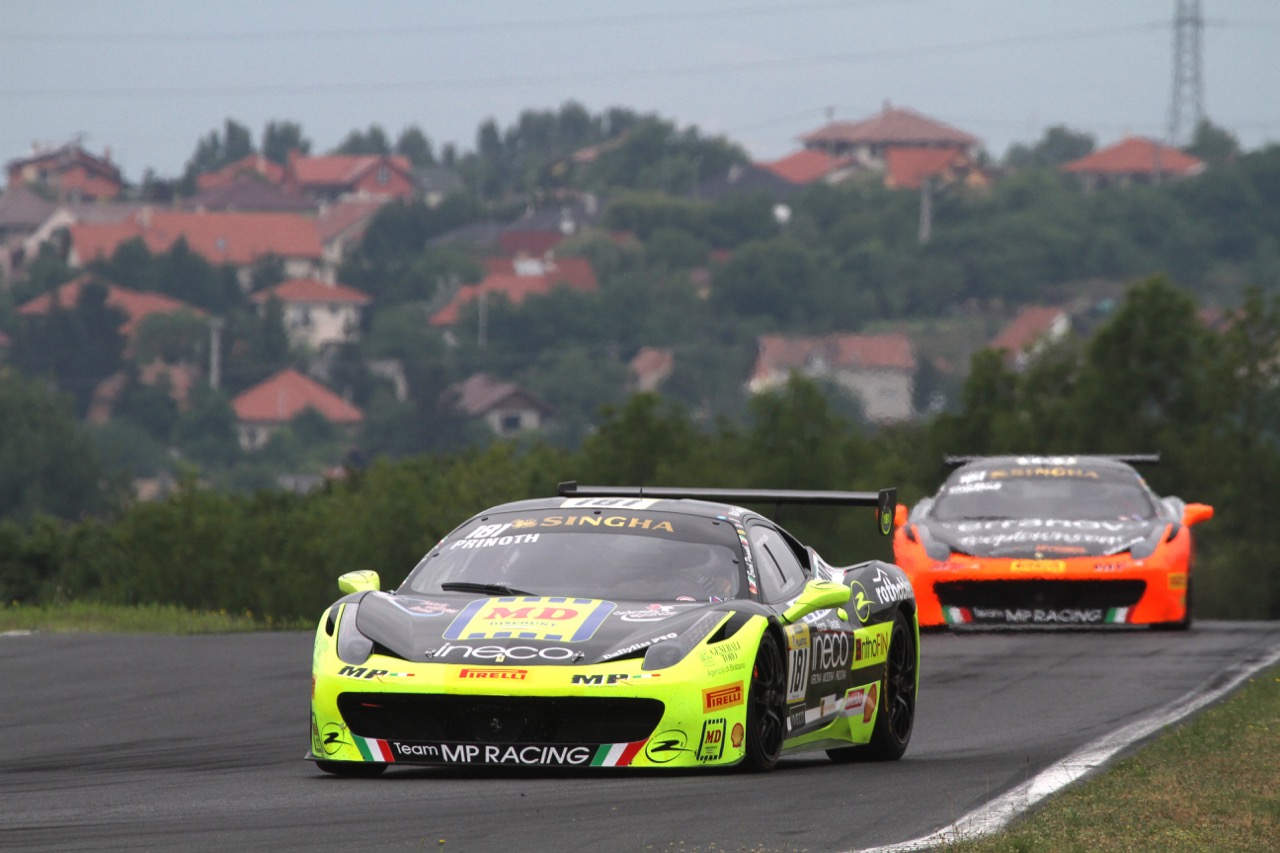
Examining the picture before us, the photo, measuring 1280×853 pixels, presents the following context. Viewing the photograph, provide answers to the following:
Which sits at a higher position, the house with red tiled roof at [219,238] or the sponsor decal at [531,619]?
the sponsor decal at [531,619]

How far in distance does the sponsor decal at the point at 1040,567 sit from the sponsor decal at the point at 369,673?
386 inches

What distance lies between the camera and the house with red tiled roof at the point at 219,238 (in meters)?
181

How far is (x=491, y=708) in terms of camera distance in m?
8.09

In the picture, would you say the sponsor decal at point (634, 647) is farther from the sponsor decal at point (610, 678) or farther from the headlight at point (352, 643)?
the headlight at point (352, 643)

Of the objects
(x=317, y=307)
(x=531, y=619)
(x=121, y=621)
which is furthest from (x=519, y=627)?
(x=317, y=307)

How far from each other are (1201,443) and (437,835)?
30.4 metres

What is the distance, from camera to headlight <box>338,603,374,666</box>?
8367mm

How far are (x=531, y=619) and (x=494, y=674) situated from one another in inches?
16.3

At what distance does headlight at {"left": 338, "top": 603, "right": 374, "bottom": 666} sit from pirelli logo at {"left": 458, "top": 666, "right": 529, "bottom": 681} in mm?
→ 455

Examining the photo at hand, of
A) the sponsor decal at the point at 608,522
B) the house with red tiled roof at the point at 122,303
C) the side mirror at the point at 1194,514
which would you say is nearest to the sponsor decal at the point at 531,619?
the sponsor decal at the point at 608,522

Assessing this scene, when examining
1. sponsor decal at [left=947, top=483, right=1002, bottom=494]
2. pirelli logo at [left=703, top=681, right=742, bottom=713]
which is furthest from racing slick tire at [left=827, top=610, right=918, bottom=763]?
sponsor decal at [left=947, top=483, right=1002, bottom=494]

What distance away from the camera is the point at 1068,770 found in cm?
906

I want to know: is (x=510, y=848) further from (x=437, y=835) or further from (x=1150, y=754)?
(x=1150, y=754)

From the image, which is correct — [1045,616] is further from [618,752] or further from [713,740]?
[618,752]
